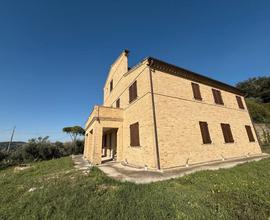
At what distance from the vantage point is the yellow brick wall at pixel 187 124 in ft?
26.2

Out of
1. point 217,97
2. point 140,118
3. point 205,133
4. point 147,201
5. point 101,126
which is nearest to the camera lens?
point 147,201

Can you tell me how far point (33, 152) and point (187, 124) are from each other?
22644 mm

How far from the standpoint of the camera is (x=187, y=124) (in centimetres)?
903

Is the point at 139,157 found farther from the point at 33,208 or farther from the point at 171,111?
the point at 33,208

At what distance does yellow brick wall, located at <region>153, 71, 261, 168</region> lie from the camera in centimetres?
799

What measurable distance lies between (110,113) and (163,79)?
5.08 meters

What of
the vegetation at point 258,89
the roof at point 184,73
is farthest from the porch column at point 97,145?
the vegetation at point 258,89

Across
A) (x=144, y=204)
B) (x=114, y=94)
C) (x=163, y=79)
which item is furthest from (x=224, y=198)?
(x=114, y=94)

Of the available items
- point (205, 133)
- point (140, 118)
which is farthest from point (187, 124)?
point (140, 118)

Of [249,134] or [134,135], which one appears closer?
[134,135]

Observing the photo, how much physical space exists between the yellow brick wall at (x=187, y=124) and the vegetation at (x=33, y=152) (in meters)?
21.0

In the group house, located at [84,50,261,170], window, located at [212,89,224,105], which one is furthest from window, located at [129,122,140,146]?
window, located at [212,89,224,105]

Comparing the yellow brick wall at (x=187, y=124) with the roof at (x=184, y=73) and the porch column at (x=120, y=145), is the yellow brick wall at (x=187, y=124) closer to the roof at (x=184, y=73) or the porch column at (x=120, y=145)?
the roof at (x=184, y=73)

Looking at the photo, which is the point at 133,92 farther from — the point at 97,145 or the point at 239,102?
the point at 239,102
